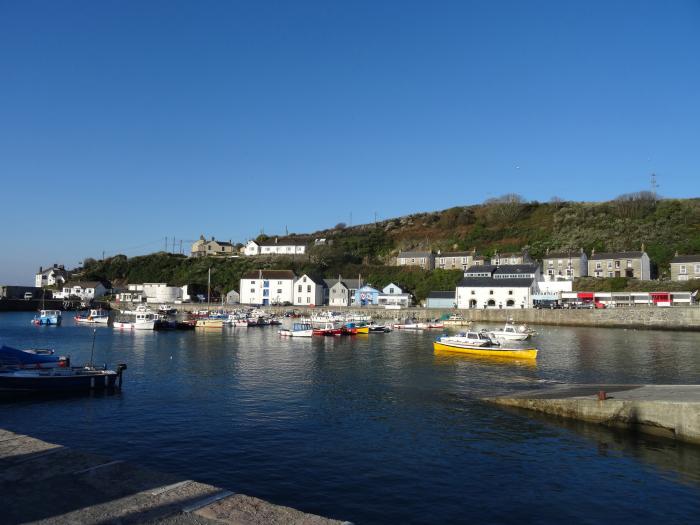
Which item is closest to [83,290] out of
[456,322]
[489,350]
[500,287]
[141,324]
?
[141,324]

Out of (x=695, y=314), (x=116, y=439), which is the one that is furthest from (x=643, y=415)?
(x=695, y=314)

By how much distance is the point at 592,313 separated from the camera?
7600cm

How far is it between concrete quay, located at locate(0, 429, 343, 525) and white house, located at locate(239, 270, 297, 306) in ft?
310

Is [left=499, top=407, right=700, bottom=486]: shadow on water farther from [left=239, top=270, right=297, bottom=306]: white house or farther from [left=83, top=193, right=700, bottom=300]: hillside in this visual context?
[left=239, top=270, right=297, bottom=306]: white house

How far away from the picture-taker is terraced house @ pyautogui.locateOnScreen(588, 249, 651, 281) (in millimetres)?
92500

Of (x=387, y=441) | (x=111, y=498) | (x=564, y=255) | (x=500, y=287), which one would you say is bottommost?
(x=387, y=441)

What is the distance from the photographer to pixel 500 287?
3533 inches

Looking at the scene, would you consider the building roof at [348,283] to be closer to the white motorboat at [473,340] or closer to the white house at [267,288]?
the white house at [267,288]

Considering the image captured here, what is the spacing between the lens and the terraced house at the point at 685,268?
284 ft

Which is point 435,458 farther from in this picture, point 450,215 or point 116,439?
point 450,215

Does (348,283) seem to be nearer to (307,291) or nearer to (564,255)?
(307,291)

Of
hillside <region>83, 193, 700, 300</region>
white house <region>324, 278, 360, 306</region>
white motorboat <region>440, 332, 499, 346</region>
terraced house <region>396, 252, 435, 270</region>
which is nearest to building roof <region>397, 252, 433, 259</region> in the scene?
terraced house <region>396, 252, 435, 270</region>

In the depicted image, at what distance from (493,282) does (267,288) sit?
4561cm

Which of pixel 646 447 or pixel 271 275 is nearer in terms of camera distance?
pixel 646 447
